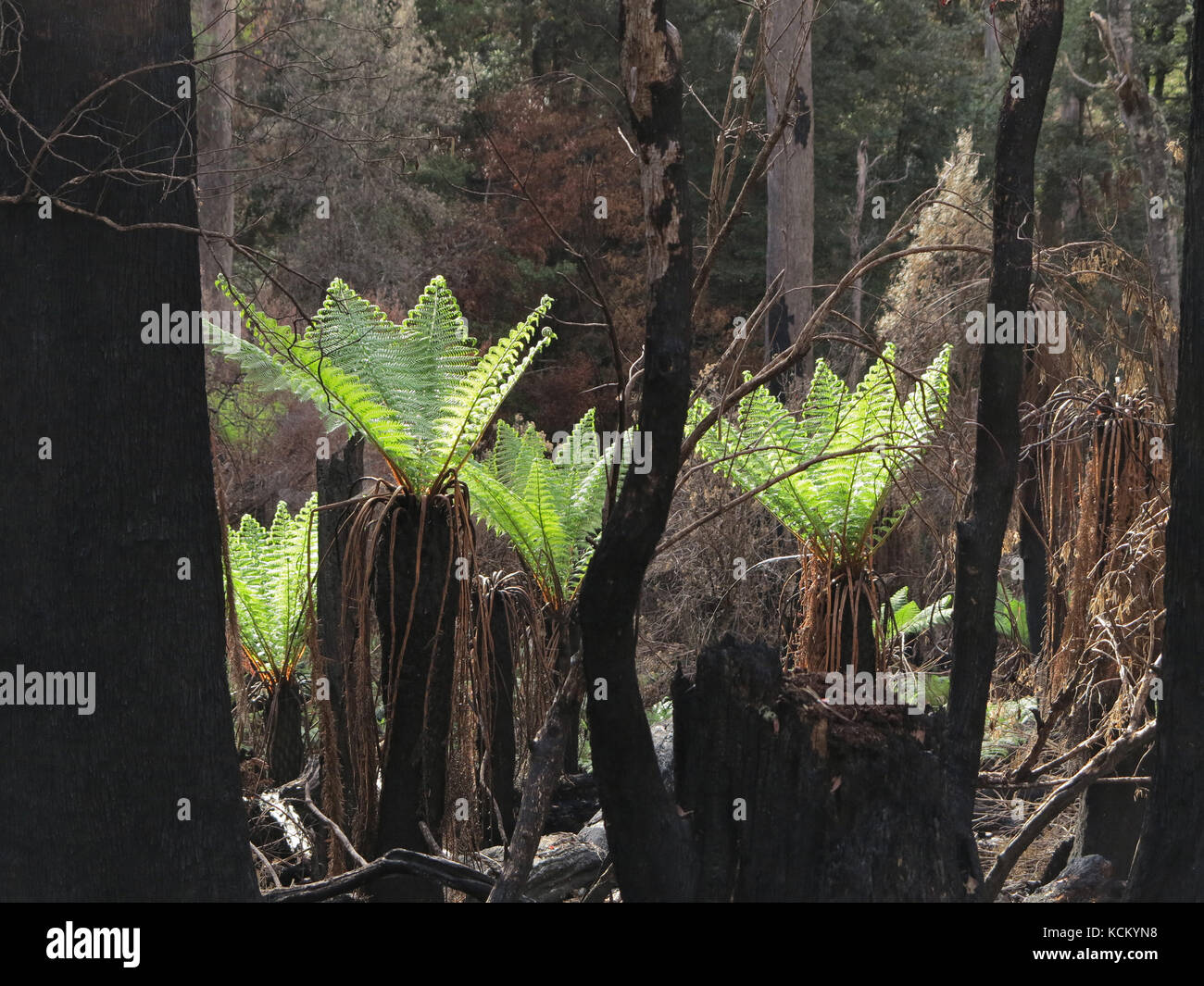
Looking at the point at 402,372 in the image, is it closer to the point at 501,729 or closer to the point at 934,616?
the point at 501,729

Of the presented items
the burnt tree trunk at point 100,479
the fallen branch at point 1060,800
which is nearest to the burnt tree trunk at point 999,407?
the fallen branch at point 1060,800

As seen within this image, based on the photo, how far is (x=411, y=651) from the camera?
387cm

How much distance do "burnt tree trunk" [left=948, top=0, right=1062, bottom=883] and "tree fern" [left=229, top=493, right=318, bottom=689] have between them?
118 inches

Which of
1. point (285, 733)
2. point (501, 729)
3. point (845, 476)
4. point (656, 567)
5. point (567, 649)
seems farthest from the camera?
point (656, 567)

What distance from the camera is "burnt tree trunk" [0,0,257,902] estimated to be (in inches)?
118

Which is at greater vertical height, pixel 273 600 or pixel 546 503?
pixel 546 503

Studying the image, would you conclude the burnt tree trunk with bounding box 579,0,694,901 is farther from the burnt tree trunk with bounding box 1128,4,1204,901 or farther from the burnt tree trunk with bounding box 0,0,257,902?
the burnt tree trunk with bounding box 1128,4,1204,901

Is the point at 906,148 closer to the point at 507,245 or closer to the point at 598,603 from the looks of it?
the point at 507,245

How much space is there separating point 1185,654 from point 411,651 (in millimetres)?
2162

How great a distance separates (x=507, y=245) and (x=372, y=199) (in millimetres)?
2247

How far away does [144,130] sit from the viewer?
121 inches

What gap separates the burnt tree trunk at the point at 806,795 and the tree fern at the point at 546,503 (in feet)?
5.64

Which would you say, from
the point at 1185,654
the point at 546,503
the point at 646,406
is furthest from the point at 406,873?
the point at 1185,654
